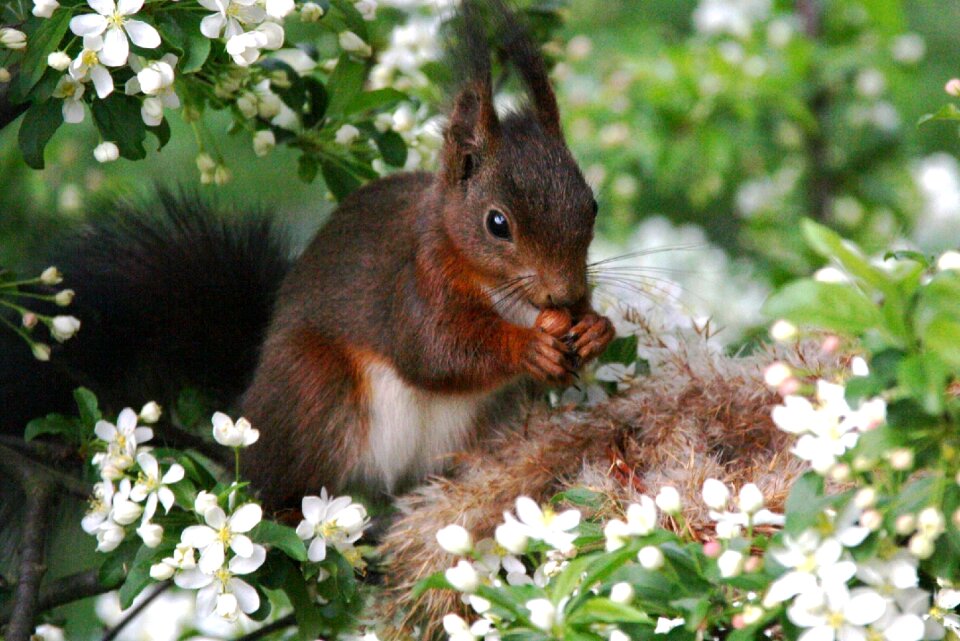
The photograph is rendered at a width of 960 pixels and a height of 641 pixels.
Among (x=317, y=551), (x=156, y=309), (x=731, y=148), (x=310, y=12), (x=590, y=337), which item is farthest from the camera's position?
(x=731, y=148)

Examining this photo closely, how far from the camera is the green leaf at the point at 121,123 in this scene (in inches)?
58.7

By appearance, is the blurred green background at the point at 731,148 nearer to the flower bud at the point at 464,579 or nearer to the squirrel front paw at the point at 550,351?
the squirrel front paw at the point at 550,351

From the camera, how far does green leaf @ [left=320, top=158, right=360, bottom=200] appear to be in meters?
1.88

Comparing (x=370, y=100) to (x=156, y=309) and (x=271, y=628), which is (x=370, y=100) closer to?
(x=156, y=309)

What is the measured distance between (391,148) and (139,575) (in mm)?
755

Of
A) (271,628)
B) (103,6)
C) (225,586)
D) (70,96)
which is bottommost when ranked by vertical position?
(271,628)

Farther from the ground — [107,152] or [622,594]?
[107,152]

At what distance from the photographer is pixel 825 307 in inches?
34.6

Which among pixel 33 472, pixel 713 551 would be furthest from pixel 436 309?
pixel 713 551

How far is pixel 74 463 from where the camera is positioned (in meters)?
1.77

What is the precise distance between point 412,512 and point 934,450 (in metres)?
0.83

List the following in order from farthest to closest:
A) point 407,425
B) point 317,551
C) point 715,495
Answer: point 407,425 < point 317,551 < point 715,495

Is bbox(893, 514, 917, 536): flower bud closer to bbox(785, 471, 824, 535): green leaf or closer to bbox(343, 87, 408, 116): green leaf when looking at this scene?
bbox(785, 471, 824, 535): green leaf

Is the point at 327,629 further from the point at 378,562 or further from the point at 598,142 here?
the point at 598,142
